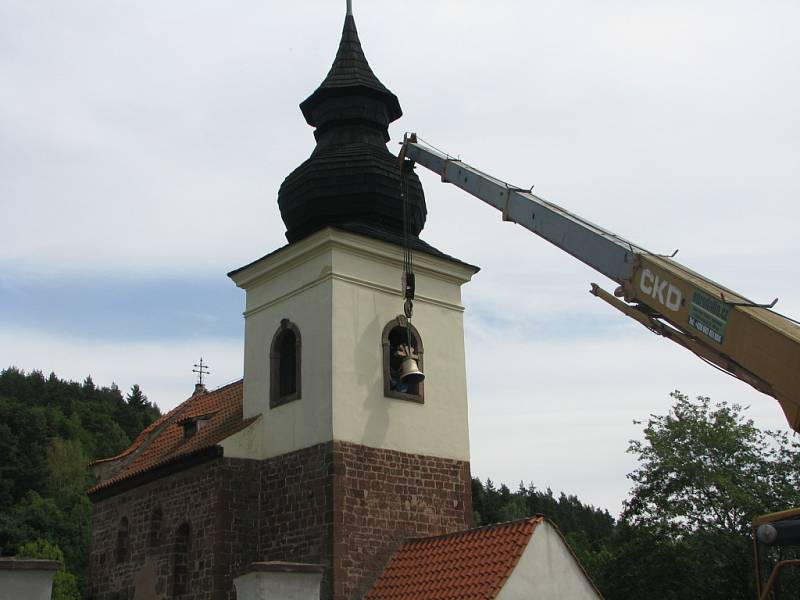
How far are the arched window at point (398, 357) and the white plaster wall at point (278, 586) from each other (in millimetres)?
5214

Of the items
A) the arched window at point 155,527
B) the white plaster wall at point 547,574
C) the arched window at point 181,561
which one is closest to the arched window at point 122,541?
the arched window at point 155,527

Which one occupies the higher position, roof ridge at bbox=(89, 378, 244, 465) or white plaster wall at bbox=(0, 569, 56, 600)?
roof ridge at bbox=(89, 378, 244, 465)

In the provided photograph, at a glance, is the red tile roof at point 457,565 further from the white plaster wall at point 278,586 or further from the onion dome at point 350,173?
the onion dome at point 350,173

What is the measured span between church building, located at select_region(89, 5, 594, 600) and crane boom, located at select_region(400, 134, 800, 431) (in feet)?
14.5

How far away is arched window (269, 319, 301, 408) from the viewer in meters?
17.4

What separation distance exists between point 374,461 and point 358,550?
1.47 meters

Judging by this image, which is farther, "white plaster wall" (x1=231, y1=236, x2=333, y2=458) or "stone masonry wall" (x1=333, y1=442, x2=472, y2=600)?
"white plaster wall" (x1=231, y1=236, x2=333, y2=458)

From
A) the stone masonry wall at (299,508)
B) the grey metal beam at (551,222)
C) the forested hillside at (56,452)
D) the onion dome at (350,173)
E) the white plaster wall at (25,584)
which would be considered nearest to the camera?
the white plaster wall at (25,584)

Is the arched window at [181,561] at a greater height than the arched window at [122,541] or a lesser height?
lesser

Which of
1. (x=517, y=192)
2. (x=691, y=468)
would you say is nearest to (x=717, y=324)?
(x=517, y=192)

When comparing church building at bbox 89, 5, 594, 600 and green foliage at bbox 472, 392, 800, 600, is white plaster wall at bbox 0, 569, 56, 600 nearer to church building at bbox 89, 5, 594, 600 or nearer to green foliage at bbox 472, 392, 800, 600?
church building at bbox 89, 5, 594, 600

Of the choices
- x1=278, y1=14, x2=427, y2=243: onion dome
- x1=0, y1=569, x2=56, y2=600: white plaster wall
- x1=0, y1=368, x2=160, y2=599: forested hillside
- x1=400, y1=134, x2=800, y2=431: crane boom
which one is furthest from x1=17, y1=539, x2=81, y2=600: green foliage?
x1=400, y1=134, x2=800, y2=431: crane boom

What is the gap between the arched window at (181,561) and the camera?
17.2 meters

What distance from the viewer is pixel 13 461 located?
72000mm
